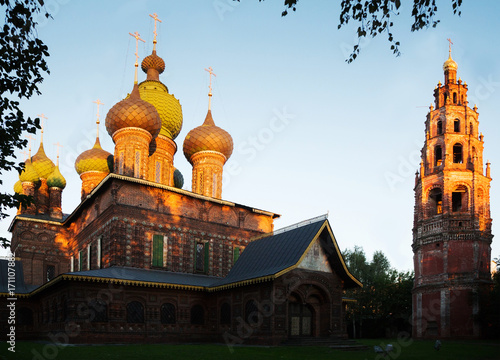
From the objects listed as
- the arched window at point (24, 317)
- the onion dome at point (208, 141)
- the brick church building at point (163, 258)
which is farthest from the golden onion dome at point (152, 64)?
the arched window at point (24, 317)

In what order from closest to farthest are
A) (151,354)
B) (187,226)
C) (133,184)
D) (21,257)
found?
(151,354) < (133,184) < (187,226) < (21,257)

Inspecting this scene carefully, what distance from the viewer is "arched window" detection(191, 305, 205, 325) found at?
958 inches

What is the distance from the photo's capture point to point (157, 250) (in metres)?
25.5

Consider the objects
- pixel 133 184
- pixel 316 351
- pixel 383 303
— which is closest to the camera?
pixel 316 351

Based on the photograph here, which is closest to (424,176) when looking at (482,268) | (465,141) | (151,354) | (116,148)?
(465,141)

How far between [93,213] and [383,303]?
93.2 feet

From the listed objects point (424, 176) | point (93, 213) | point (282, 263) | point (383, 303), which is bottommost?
point (383, 303)

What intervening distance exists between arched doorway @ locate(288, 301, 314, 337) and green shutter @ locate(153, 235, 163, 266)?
780 cm

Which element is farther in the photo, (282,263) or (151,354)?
(282,263)

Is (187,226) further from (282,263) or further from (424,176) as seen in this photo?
(424,176)

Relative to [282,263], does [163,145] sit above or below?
above

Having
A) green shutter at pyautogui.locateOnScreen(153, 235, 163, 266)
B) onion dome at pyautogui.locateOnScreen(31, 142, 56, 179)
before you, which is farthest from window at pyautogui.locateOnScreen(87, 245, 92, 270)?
onion dome at pyautogui.locateOnScreen(31, 142, 56, 179)

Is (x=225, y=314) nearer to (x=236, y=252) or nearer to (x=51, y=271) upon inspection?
(x=236, y=252)

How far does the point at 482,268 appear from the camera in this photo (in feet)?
115
